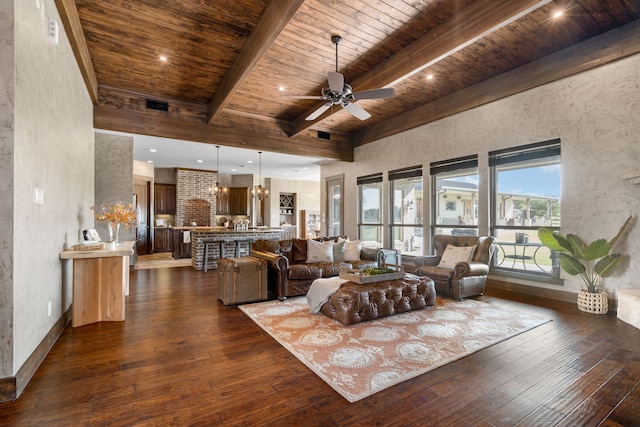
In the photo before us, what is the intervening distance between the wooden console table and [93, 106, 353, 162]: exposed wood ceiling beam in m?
3.24

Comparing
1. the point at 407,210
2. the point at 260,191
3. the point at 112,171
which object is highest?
the point at 112,171

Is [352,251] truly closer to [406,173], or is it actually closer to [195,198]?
[406,173]

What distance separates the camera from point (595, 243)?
3.86 m

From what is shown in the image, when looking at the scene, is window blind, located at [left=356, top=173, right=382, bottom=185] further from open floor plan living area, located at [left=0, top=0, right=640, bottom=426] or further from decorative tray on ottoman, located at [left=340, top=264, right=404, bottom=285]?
decorative tray on ottoman, located at [left=340, top=264, right=404, bottom=285]

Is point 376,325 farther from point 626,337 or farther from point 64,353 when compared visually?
point 64,353

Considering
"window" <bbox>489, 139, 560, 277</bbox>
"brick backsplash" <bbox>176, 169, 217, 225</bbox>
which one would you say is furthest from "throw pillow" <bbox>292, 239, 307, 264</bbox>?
"brick backsplash" <bbox>176, 169, 217, 225</bbox>

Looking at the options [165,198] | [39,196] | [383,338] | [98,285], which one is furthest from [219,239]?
[383,338]

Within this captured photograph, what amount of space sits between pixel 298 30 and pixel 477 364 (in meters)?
4.16

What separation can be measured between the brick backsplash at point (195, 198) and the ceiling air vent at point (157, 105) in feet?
16.6

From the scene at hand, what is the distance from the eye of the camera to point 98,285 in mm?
3584

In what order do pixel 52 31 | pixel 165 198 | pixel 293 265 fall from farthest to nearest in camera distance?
1. pixel 165 198
2. pixel 293 265
3. pixel 52 31

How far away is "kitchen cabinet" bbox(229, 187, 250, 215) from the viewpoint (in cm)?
1230

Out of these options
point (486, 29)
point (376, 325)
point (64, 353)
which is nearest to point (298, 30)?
point (486, 29)

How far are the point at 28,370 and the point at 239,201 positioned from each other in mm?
10280
